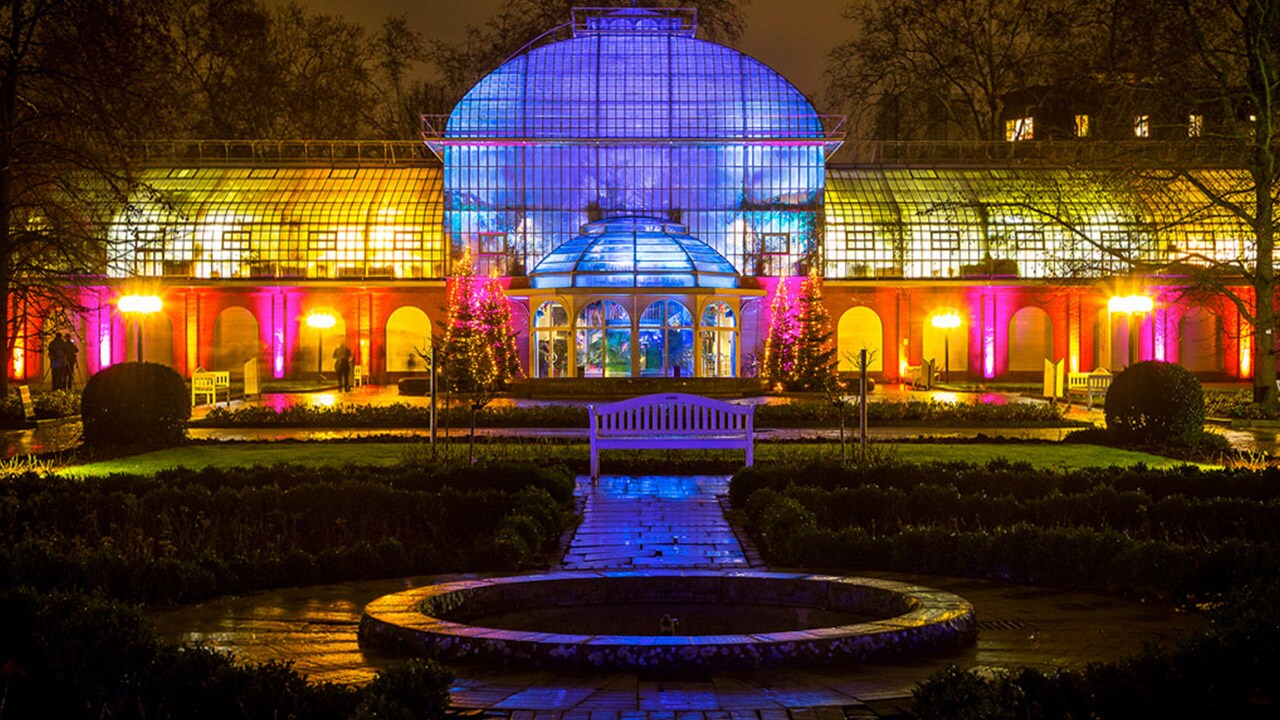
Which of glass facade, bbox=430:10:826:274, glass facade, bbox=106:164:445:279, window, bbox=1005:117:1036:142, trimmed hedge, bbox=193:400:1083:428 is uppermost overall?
window, bbox=1005:117:1036:142

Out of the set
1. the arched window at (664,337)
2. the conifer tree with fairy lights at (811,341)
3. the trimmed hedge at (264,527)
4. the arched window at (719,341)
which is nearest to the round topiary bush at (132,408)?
the trimmed hedge at (264,527)

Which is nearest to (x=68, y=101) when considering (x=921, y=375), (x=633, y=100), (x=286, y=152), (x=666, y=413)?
(x=666, y=413)

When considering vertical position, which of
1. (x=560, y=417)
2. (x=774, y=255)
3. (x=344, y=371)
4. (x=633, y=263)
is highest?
(x=774, y=255)

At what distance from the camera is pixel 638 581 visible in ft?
29.9

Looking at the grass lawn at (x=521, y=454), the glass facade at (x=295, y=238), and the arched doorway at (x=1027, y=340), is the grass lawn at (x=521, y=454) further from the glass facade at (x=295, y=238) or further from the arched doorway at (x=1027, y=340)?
the arched doorway at (x=1027, y=340)

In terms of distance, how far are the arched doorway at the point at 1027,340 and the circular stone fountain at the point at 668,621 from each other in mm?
42897

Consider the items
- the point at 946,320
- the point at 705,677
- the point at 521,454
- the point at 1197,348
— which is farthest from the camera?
the point at 1197,348

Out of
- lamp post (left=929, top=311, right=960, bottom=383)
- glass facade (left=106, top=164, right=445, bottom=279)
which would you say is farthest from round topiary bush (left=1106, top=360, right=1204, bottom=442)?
glass facade (left=106, top=164, right=445, bottom=279)

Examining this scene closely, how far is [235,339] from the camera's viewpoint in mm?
49000

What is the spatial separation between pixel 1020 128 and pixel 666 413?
42026mm

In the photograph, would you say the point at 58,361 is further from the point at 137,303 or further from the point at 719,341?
the point at 719,341

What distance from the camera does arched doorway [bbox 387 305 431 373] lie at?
4784 centimetres

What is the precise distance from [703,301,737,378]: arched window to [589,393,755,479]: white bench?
23.7 m

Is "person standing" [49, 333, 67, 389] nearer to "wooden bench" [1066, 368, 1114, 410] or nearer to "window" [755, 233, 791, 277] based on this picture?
"window" [755, 233, 791, 277]
